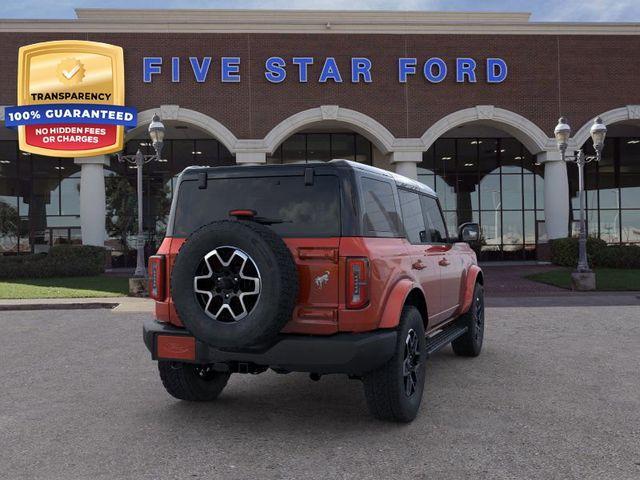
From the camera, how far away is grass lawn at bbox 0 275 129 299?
16.1m

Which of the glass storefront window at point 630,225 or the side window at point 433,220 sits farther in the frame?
the glass storefront window at point 630,225

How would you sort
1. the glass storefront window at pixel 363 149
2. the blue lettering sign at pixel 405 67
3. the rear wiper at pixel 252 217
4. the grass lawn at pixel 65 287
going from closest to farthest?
the rear wiper at pixel 252 217, the grass lawn at pixel 65 287, the blue lettering sign at pixel 405 67, the glass storefront window at pixel 363 149

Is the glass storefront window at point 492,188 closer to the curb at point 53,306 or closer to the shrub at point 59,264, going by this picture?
the shrub at point 59,264

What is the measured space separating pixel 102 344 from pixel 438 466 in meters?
6.43

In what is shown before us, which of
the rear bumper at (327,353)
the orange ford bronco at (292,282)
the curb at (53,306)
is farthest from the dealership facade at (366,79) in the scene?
the rear bumper at (327,353)

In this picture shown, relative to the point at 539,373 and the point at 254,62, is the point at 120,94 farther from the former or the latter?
the point at 539,373

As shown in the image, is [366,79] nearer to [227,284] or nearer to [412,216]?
[412,216]

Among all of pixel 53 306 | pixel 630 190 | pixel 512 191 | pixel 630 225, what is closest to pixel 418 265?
pixel 53 306

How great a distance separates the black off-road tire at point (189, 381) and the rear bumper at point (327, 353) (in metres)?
0.88

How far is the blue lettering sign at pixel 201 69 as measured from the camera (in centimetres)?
2405

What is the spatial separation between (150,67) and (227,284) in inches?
873

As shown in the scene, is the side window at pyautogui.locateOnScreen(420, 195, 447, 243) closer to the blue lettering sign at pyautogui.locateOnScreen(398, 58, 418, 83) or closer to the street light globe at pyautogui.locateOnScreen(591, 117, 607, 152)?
the street light globe at pyautogui.locateOnScreen(591, 117, 607, 152)

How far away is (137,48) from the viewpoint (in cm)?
2403

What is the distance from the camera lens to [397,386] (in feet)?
14.5
